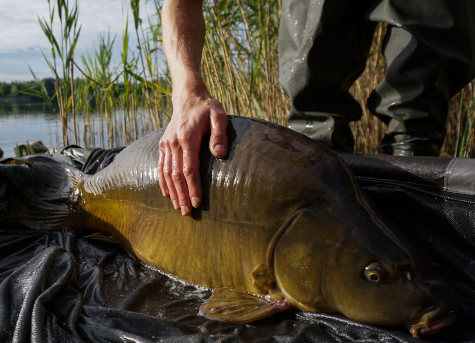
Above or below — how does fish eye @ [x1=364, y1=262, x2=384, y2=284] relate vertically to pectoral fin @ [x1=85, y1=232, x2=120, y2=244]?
above

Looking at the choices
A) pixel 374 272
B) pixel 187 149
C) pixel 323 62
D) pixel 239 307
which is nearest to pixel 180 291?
pixel 239 307

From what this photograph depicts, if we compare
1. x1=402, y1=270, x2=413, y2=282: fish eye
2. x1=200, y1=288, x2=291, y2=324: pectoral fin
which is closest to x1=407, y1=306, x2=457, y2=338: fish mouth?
x1=402, y1=270, x2=413, y2=282: fish eye

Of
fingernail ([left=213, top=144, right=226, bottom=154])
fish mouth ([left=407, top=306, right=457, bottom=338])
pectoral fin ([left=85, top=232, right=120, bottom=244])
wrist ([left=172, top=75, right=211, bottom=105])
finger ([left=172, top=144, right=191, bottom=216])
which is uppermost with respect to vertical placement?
wrist ([left=172, top=75, right=211, bottom=105])

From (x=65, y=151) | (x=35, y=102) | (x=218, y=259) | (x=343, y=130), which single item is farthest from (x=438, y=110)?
(x=35, y=102)

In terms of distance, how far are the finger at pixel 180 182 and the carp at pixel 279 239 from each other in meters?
0.06

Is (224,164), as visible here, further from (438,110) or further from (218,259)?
(438,110)

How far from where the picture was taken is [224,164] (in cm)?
167

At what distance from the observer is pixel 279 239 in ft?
4.95

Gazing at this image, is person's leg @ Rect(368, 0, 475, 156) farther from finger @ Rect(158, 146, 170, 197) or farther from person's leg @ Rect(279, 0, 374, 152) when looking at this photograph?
finger @ Rect(158, 146, 170, 197)

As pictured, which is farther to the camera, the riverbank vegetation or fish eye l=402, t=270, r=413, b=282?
the riverbank vegetation

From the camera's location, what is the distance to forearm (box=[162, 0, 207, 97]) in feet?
6.94

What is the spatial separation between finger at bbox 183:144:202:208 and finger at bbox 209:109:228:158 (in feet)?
0.29

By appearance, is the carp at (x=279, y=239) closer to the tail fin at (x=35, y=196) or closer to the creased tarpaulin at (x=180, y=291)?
the creased tarpaulin at (x=180, y=291)

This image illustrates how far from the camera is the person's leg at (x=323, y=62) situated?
2.43m
